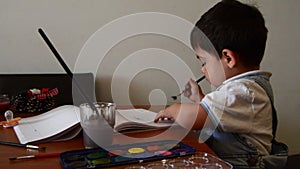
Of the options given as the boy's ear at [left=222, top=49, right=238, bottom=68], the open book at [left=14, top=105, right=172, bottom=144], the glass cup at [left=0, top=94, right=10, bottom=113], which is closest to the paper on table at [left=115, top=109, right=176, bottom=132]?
the open book at [left=14, top=105, right=172, bottom=144]

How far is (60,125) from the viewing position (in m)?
0.81

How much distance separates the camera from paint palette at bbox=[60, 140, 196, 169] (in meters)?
0.60

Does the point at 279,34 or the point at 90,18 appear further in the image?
the point at 279,34

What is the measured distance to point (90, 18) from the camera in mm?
1306

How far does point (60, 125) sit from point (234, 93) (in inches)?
16.5

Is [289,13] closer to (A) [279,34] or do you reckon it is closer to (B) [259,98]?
(A) [279,34]

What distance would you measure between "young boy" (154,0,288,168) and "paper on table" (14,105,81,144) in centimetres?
22

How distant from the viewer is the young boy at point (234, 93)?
2.49 feet

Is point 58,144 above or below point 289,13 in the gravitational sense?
below

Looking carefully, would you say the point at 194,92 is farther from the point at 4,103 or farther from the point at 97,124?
the point at 4,103

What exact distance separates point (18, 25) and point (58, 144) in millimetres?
710

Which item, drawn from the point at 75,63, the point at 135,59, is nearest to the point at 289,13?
the point at 135,59

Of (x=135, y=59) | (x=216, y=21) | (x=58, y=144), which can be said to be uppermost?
(x=216, y=21)

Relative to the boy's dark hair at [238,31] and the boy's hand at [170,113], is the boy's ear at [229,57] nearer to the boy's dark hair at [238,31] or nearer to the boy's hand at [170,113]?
the boy's dark hair at [238,31]
